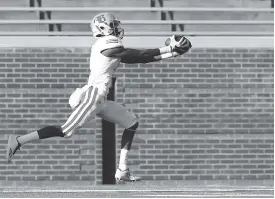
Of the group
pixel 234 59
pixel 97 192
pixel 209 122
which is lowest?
pixel 97 192

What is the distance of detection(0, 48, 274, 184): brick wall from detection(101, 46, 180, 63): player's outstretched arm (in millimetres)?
4283

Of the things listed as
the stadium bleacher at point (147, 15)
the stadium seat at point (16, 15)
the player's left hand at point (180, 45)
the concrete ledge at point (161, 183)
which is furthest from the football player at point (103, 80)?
the stadium seat at point (16, 15)

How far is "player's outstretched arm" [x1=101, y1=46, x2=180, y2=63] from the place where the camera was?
33.4 ft

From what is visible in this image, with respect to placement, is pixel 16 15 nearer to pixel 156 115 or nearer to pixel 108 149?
A: pixel 108 149

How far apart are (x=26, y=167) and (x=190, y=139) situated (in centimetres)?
239

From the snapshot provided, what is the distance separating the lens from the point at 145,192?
488 inches

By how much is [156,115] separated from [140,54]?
4496mm

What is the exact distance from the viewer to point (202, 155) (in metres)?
14.8

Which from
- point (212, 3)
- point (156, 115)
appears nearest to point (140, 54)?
point (156, 115)

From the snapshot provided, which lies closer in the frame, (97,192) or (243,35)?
(97,192)

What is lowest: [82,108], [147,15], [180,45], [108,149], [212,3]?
[108,149]

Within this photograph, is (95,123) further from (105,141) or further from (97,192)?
(97,192)

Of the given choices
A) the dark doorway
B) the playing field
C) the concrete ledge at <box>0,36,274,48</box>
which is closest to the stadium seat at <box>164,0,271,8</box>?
the concrete ledge at <box>0,36,274,48</box>

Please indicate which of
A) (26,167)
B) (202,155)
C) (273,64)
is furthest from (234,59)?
(26,167)
